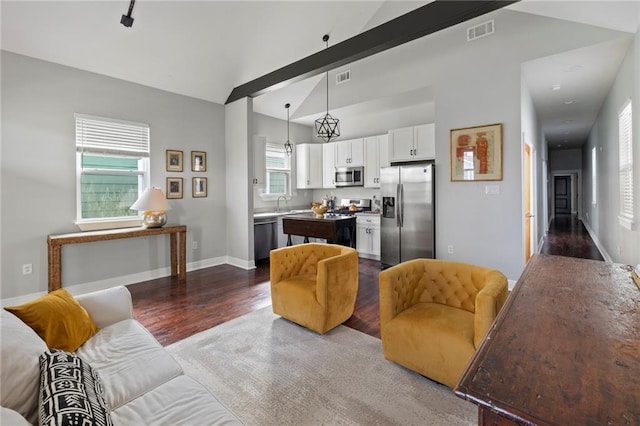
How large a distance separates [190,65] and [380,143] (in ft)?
11.5

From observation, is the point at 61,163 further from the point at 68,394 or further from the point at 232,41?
the point at 68,394

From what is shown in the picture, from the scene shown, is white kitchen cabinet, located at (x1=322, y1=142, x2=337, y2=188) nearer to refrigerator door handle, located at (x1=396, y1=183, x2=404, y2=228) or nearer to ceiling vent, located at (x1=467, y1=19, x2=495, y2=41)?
refrigerator door handle, located at (x1=396, y1=183, x2=404, y2=228)

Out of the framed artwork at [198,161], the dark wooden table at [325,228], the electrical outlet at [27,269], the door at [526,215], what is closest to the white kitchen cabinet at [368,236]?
the dark wooden table at [325,228]

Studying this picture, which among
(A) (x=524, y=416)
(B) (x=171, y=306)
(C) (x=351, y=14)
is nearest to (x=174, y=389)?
(A) (x=524, y=416)

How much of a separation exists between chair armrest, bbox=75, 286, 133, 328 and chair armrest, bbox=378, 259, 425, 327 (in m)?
1.78

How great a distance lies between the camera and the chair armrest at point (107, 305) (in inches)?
76.9

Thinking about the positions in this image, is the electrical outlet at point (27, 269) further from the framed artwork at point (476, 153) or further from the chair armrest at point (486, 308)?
the framed artwork at point (476, 153)

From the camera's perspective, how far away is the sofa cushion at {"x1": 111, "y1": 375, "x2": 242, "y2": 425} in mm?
1181

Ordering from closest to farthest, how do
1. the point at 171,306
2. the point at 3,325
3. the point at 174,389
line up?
the point at 3,325 < the point at 174,389 < the point at 171,306

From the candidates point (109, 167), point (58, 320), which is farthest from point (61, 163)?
point (58, 320)

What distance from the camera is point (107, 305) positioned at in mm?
2012

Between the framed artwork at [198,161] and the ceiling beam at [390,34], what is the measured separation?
1.51 metres

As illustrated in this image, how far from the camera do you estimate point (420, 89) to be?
4582 millimetres

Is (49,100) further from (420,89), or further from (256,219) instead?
(420,89)
